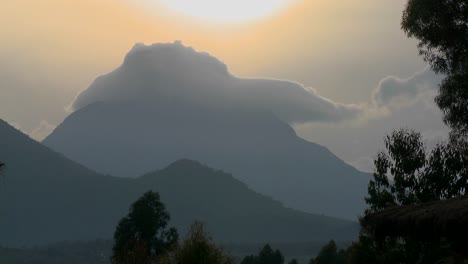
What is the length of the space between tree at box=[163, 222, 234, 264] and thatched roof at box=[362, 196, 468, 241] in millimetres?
15578

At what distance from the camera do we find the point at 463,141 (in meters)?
27.8

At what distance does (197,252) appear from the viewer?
105 feet

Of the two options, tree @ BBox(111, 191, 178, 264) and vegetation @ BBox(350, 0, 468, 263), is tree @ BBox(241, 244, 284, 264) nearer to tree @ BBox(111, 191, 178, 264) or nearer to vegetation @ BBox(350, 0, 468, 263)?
tree @ BBox(111, 191, 178, 264)

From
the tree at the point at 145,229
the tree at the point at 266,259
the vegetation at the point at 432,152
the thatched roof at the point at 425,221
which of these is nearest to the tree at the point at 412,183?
the vegetation at the point at 432,152

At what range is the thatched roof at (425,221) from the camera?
14.4 m

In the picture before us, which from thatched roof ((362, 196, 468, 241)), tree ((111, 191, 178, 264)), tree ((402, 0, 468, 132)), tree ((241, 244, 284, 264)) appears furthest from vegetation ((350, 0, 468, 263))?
tree ((241, 244, 284, 264))

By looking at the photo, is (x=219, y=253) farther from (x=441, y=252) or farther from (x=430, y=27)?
(x=430, y=27)

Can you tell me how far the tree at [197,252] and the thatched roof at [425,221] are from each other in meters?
15.6

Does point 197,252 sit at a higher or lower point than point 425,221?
higher

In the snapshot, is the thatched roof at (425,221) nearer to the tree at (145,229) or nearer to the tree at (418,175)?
the tree at (418,175)

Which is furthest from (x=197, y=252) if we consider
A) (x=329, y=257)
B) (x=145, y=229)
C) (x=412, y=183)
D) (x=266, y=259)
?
(x=266, y=259)

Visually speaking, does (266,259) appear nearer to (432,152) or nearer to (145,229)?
(145,229)

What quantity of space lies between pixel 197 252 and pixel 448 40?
13.6 m

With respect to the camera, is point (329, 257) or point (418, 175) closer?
point (418, 175)
